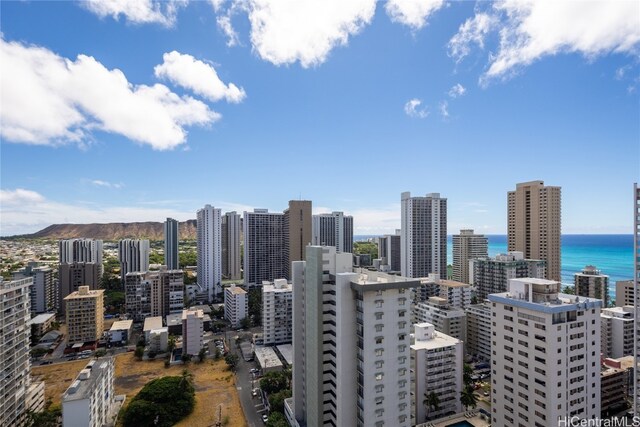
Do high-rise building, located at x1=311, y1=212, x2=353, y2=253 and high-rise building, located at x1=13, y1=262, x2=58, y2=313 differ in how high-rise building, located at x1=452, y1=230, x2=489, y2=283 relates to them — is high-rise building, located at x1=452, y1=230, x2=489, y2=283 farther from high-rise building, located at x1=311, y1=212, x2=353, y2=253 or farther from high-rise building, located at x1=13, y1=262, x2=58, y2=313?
high-rise building, located at x1=13, y1=262, x2=58, y2=313

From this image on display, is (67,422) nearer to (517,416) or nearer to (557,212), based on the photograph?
(517,416)

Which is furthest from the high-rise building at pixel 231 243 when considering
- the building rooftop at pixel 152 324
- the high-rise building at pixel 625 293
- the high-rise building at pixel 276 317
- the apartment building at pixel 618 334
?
the high-rise building at pixel 625 293

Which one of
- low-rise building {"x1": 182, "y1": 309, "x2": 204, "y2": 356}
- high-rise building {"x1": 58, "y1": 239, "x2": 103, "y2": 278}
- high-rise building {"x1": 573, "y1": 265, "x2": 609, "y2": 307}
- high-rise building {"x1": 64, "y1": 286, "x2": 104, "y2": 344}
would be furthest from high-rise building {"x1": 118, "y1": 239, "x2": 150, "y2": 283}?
high-rise building {"x1": 573, "y1": 265, "x2": 609, "y2": 307}

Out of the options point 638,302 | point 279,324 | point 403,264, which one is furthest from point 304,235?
point 638,302

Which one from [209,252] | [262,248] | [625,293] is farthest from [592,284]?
[209,252]

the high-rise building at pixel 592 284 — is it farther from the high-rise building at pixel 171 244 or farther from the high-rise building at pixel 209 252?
the high-rise building at pixel 171 244
